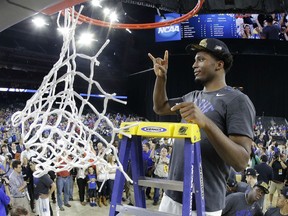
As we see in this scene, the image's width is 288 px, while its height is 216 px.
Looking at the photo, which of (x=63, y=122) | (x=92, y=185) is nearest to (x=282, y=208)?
(x=63, y=122)

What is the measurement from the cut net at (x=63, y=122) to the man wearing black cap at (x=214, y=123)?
0.34m

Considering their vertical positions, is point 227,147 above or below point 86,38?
below

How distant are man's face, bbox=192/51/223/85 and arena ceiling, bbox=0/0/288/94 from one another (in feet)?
7.29

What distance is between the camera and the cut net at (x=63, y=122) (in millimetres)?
1435

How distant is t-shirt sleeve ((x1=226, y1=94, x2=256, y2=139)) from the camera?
55.9 inches

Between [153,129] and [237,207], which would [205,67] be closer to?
[153,129]

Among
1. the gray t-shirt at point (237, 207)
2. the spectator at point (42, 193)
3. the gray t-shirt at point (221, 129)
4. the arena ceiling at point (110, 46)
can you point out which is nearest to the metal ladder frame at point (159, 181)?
the gray t-shirt at point (221, 129)

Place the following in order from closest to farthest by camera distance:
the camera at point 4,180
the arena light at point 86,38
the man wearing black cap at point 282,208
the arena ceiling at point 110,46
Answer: the man wearing black cap at point 282,208 → the arena ceiling at point 110,46 → the camera at point 4,180 → the arena light at point 86,38

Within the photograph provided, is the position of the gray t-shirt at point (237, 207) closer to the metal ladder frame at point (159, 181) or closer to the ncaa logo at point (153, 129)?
the metal ladder frame at point (159, 181)

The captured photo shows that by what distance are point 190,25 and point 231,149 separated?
1193cm

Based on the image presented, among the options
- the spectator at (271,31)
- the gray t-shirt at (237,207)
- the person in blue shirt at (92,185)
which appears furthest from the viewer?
the spectator at (271,31)

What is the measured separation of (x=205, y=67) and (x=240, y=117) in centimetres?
30

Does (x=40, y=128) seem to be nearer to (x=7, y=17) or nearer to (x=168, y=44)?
(x=7, y=17)

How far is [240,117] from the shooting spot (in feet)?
4.72
